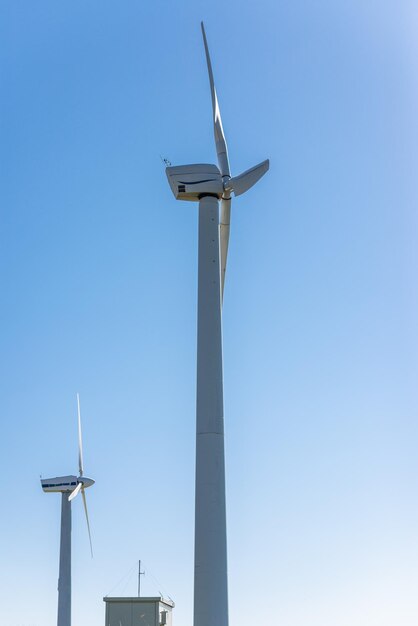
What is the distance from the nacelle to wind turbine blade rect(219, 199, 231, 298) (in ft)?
2.84

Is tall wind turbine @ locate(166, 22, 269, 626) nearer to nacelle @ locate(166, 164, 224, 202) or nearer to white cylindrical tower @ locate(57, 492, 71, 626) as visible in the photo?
nacelle @ locate(166, 164, 224, 202)

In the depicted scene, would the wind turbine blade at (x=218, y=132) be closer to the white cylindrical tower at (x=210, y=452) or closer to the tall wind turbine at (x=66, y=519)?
the white cylindrical tower at (x=210, y=452)

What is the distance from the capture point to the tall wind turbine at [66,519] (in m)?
61.5

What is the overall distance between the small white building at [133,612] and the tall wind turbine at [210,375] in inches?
606

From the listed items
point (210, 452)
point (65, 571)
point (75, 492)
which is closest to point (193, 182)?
point (210, 452)

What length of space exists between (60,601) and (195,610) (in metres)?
33.4

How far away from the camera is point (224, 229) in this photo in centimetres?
4066

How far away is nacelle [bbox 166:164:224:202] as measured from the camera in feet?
125

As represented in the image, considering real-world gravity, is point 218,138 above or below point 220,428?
above

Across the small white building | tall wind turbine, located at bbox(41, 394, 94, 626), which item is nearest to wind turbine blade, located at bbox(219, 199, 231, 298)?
the small white building

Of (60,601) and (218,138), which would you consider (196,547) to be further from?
(60,601)

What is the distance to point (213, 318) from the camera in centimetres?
3519

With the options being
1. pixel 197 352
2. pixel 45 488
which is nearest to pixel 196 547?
pixel 197 352

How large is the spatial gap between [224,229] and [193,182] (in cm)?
338
